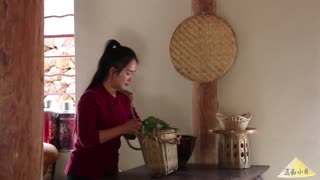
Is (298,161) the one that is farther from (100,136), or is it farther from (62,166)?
(62,166)

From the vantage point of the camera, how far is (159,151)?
7.22 ft

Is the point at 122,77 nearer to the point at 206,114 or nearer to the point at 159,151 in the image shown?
the point at 159,151

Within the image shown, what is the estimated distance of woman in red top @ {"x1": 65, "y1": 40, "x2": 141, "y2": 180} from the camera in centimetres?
223

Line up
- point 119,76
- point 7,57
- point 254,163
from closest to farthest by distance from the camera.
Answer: point 7,57 < point 119,76 < point 254,163

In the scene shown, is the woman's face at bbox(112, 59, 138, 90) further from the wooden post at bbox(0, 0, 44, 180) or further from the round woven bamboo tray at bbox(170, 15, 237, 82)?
→ the wooden post at bbox(0, 0, 44, 180)

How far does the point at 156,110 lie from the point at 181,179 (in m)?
0.73

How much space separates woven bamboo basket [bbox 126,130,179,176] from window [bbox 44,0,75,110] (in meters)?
1.12

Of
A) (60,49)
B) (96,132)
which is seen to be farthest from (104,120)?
(60,49)

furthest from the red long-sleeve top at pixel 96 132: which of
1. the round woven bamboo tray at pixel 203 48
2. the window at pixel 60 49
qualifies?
the window at pixel 60 49

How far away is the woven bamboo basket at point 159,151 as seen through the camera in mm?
2195

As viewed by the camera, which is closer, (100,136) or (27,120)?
(27,120)

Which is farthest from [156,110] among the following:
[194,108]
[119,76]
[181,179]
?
[181,179]

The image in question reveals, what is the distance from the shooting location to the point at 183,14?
2.71 m

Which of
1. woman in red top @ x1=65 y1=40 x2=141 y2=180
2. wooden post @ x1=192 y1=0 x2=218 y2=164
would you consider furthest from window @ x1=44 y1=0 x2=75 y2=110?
wooden post @ x1=192 y1=0 x2=218 y2=164
